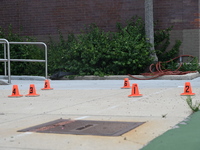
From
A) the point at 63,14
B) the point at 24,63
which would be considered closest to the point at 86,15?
the point at 63,14

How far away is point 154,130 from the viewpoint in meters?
6.13

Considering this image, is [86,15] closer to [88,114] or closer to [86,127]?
[88,114]

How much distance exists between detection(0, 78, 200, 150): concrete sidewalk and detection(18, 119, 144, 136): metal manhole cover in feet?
0.61

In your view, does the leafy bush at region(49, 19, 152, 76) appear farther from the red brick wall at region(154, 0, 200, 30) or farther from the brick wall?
the brick wall

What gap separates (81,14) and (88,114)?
12920 millimetres

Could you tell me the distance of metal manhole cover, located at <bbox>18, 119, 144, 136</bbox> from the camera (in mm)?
6117

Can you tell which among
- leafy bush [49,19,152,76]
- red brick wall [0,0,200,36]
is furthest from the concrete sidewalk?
red brick wall [0,0,200,36]

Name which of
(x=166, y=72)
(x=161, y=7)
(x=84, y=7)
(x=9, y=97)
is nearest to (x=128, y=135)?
(x=9, y=97)

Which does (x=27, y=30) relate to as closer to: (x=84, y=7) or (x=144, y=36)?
(x=84, y=7)

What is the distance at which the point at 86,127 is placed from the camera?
6.55 m

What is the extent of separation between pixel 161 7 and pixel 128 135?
13.7m

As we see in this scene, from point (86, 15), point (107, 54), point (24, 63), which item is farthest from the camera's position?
point (86, 15)


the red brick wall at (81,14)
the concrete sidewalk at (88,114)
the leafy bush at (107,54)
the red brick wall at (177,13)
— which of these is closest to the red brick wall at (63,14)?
the red brick wall at (81,14)

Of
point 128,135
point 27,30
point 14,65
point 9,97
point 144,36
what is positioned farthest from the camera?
point 27,30
